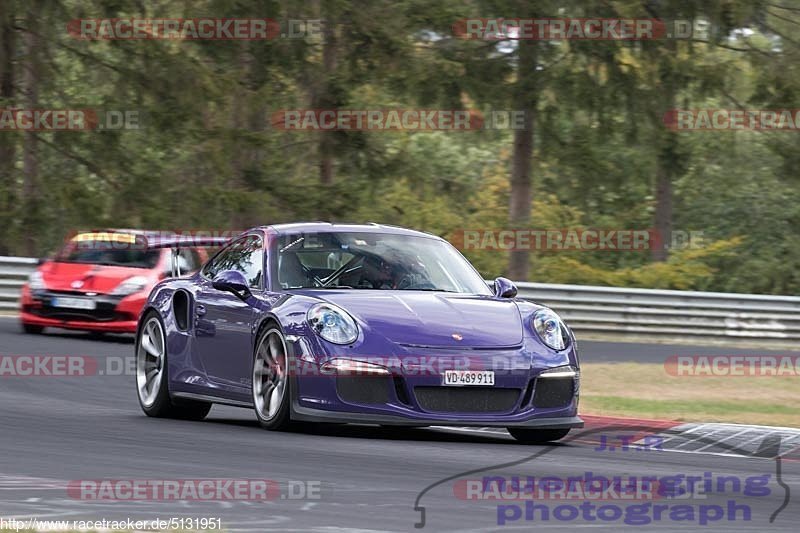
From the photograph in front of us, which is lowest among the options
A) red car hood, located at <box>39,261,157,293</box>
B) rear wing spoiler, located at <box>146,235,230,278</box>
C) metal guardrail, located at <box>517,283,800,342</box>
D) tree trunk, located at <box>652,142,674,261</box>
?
tree trunk, located at <box>652,142,674,261</box>

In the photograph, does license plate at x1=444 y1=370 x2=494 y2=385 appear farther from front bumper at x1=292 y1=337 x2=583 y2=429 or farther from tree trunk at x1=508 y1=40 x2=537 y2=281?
tree trunk at x1=508 y1=40 x2=537 y2=281

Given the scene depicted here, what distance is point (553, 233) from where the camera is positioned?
107ft

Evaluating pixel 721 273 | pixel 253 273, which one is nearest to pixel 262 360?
pixel 253 273

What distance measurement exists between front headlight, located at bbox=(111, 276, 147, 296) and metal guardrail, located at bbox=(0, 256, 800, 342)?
711cm

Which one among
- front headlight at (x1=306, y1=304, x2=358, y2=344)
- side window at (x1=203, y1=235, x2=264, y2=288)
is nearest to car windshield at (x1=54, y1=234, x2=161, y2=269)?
side window at (x1=203, y1=235, x2=264, y2=288)

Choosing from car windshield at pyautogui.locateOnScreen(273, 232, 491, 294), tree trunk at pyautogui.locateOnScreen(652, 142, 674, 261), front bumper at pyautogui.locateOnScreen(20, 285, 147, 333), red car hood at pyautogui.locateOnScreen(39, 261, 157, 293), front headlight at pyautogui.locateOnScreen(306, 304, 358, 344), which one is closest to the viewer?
front headlight at pyautogui.locateOnScreen(306, 304, 358, 344)

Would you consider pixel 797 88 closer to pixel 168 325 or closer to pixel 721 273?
pixel 721 273

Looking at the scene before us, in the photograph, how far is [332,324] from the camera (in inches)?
391

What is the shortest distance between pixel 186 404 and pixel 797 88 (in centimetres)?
1762

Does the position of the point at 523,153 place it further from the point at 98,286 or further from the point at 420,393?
the point at 420,393

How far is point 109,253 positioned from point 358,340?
11.3 metres

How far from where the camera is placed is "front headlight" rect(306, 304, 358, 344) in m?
9.86

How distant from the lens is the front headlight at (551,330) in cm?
1032

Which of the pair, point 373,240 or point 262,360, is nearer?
point 262,360
